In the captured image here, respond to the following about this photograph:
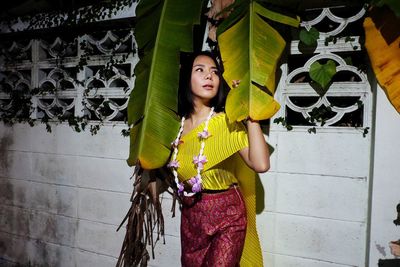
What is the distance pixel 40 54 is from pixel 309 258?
3222 mm

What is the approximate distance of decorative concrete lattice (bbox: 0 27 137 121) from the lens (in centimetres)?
300

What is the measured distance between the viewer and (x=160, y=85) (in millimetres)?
2080

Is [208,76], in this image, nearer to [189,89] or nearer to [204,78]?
[204,78]

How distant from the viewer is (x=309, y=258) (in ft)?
7.61

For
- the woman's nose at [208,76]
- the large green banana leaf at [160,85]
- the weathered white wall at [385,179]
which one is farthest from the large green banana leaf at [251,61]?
the weathered white wall at [385,179]

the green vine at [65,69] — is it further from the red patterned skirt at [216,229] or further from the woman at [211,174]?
the red patterned skirt at [216,229]

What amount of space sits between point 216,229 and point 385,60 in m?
1.42

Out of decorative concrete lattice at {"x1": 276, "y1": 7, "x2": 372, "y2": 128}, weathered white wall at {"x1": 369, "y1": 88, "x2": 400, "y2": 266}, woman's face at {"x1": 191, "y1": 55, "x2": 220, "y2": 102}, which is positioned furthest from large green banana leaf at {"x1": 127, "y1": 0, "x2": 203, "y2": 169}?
weathered white wall at {"x1": 369, "y1": 88, "x2": 400, "y2": 266}

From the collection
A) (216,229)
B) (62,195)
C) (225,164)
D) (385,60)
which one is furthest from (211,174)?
(62,195)

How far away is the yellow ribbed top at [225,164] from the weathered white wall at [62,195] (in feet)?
3.24

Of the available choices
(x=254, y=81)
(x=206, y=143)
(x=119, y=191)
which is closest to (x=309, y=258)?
(x=206, y=143)

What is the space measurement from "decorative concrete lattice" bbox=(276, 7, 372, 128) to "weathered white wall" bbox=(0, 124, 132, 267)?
1515 millimetres

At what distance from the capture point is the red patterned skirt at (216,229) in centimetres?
200

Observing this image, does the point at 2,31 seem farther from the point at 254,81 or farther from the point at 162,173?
the point at 254,81
